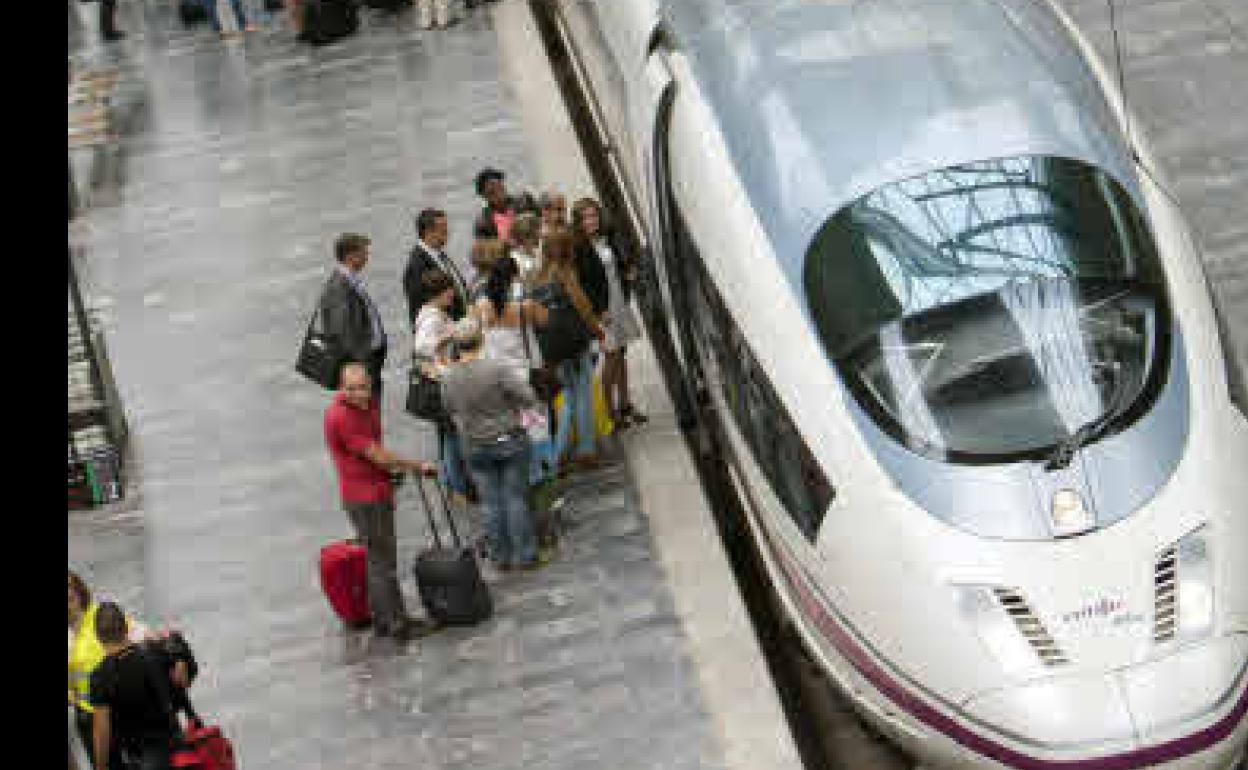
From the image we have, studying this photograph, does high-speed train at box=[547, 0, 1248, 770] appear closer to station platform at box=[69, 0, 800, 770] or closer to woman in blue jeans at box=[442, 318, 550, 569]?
station platform at box=[69, 0, 800, 770]

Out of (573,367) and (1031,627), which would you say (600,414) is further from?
(1031,627)

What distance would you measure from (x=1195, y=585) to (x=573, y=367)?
15.2ft

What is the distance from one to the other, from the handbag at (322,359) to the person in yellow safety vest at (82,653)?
8.92 ft

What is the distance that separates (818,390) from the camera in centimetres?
1177

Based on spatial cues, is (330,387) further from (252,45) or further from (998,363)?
(252,45)

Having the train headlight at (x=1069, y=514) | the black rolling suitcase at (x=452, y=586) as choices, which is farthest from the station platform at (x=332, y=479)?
the train headlight at (x=1069, y=514)

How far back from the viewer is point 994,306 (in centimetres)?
1184

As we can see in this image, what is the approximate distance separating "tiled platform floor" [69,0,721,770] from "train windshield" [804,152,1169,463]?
1.96 m

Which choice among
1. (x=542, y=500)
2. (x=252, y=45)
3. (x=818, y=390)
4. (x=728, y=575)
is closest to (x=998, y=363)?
(x=818, y=390)

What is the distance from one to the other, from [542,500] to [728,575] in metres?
1.23

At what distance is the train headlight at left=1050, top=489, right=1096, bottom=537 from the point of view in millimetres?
11055

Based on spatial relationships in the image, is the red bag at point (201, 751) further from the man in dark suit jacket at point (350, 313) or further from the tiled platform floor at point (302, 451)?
the man in dark suit jacket at point (350, 313)

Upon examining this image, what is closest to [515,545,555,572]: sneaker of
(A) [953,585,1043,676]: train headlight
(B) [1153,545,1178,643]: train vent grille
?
(A) [953,585,1043,676]: train headlight

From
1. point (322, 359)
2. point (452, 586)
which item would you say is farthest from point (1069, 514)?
point (322, 359)
